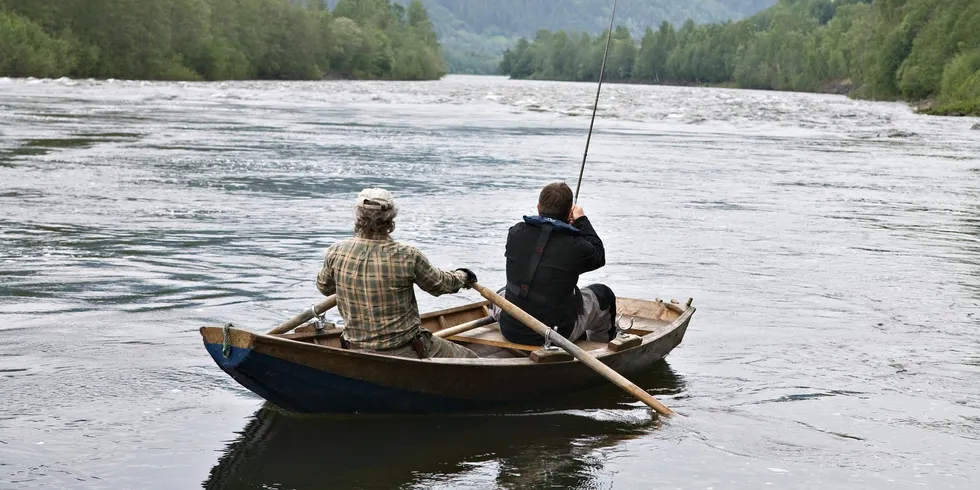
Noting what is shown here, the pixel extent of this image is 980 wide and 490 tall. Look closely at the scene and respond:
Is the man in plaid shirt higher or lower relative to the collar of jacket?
lower

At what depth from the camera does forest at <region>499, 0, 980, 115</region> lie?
2456 inches

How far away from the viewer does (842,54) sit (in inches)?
4188

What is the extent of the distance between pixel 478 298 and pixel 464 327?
321 centimetres

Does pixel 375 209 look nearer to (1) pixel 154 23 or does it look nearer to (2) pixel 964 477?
(2) pixel 964 477

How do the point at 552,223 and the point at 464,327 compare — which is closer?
the point at 552,223

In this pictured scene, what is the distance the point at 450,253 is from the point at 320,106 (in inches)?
1539

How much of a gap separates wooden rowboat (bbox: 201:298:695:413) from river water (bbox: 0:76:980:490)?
0.17m

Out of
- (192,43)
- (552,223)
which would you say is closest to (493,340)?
(552,223)

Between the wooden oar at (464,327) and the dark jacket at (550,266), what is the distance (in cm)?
49

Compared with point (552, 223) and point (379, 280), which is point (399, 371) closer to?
point (379, 280)

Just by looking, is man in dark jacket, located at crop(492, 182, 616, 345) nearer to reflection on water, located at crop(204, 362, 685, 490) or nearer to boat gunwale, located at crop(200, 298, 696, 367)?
boat gunwale, located at crop(200, 298, 696, 367)

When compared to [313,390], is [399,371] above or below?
above

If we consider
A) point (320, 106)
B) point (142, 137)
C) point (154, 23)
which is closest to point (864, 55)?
point (320, 106)

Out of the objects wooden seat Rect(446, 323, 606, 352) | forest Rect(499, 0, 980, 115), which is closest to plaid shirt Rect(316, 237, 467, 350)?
wooden seat Rect(446, 323, 606, 352)
